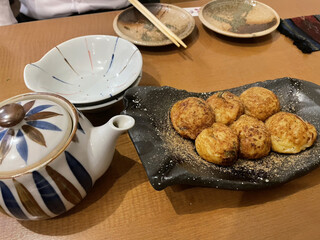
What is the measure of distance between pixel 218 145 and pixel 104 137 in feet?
1.06

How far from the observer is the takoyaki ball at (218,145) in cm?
73

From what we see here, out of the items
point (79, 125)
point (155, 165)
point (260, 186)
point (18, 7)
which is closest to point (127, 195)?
point (155, 165)

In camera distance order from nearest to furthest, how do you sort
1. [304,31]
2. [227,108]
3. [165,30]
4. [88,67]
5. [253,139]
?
1. [253,139]
2. [227,108]
3. [88,67]
4. [165,30]
5. [304,31]

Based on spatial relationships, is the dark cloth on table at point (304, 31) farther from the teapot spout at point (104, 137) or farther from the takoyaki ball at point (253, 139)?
the teapot spout at point (104, 137)

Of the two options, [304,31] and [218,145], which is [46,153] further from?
[304,31]

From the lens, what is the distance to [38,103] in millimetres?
623

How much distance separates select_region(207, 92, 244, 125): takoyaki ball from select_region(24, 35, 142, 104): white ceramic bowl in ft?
1.00

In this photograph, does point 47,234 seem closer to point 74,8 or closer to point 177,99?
point 177,99

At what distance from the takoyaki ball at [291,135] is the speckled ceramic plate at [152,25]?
0.72 m

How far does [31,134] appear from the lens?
56 cm

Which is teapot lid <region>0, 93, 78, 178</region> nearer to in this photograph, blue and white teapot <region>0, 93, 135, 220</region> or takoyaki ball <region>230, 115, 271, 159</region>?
blue and white teapot <region>0, 93, 135, 220</region>

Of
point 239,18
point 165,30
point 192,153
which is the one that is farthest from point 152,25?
point 192,153

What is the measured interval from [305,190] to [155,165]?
47 cm

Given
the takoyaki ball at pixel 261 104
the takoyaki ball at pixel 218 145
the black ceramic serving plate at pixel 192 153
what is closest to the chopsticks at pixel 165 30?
the black ceramic serving plate at pixel 192 153
